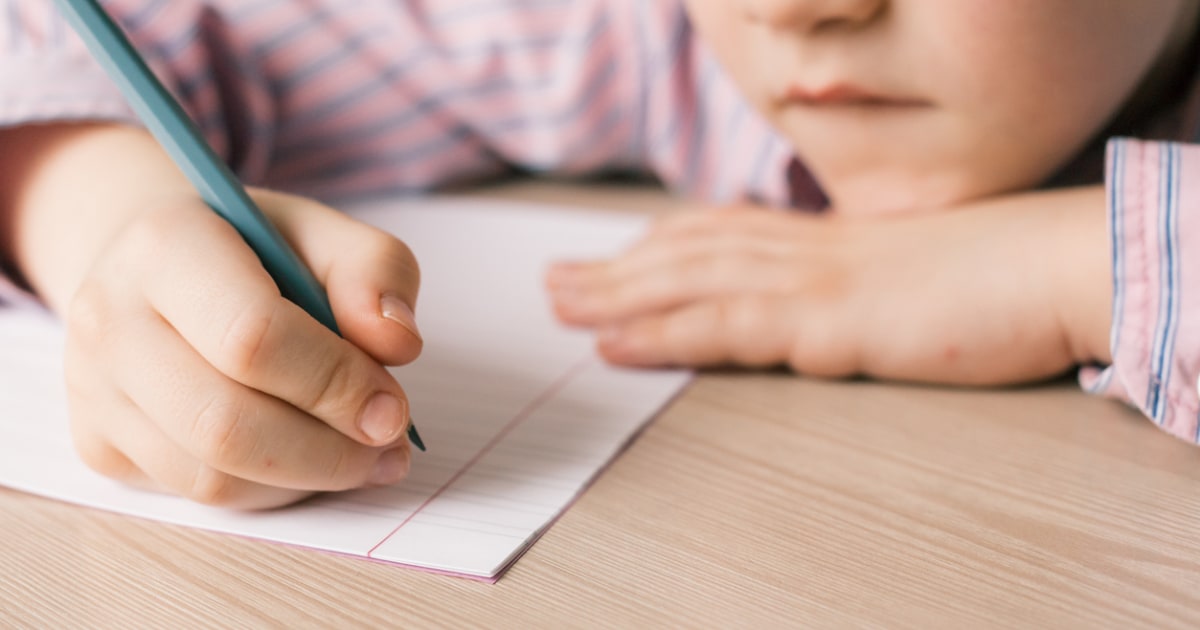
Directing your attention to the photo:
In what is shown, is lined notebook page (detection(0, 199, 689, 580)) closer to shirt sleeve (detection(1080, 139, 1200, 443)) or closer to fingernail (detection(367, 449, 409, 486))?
fingernail (detection(367, 449, 409, 486))

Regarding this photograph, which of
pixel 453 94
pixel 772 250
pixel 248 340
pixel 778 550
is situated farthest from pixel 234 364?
pixel 453 94

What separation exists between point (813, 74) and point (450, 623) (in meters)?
0.26

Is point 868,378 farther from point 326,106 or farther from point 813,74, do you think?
point 326,106

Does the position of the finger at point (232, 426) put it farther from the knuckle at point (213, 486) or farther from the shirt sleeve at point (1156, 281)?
the shirt sleeve at point (1156, 281)

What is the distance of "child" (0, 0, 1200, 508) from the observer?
0.95ft

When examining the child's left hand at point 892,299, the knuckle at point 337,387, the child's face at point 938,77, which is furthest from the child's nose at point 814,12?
the knuckle at point 337,387

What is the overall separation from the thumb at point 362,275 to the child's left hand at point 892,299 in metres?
0.13

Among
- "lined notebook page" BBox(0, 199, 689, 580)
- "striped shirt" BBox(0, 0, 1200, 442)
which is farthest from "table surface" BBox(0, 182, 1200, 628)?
"striped shirt" BBox(0, 0, 1200, 442)

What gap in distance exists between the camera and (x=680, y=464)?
12.9 inches

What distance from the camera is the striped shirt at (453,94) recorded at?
62 centimetres

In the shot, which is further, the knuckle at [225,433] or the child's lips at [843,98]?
the child's lips at [843,98]

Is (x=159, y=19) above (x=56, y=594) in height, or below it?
above

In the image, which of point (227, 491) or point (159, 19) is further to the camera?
point (159, 19)

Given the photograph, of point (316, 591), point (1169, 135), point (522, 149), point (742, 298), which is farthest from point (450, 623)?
point (522, 149)
